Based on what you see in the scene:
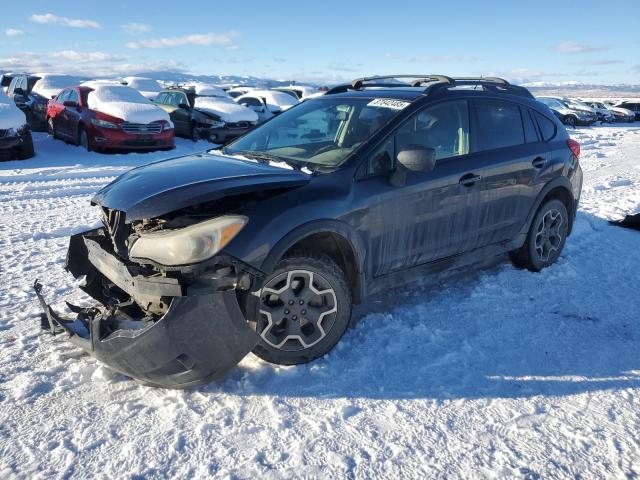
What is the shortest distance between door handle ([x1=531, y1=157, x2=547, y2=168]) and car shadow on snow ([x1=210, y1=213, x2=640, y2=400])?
1.00 m

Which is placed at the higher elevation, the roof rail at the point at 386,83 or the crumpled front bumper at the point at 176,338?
the roof rail at the point at 386,83

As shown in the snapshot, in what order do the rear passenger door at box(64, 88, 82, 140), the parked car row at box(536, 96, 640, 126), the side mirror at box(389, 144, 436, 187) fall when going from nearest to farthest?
the side mirror at box(389, 144, 436, 187), the rear passenger door at box(64, 88, 82, 140), the parked car row at box(536, 96, 640, 126)

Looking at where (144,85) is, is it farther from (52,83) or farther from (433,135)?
(433,135)

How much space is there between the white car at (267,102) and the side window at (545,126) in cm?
1302

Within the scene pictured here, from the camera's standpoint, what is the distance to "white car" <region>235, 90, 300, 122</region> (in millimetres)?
17942

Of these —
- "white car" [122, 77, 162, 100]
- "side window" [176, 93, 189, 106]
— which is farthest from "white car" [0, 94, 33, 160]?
"white car" [122, 77, 162, 100]

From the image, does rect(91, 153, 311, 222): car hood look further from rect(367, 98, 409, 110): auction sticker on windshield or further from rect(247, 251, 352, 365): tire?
rect(367, 98, 409, 110): auction sticker on windshield

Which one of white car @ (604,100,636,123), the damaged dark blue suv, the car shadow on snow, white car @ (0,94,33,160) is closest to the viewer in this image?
the damaged dark blue suv

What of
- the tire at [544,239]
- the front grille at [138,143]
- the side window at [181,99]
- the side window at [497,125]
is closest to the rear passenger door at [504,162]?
the side window at [497,125]

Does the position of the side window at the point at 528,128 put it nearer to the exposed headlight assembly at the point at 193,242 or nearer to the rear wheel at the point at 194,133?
the exposed headlight assembly at the point at 193,242

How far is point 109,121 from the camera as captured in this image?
36.9 ft

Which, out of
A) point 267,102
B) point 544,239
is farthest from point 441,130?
point 267,102

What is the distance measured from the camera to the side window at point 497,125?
13.8 feet

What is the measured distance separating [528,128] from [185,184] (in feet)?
10.6
